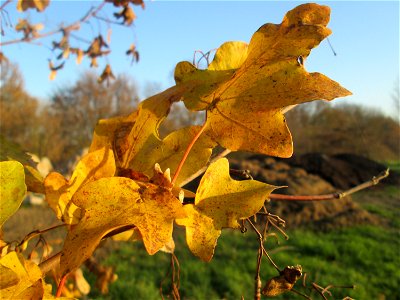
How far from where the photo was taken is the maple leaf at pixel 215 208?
40cm

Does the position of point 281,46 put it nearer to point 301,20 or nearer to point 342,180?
point 301,20

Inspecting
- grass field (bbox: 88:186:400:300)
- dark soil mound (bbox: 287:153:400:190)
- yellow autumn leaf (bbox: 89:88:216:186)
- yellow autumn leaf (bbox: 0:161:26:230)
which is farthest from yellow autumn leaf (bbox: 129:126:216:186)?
dark soil mound (bbox: 287:153:400:190)

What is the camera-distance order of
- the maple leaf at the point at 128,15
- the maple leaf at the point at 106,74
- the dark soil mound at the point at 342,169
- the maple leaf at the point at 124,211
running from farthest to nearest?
the dark soil mound at the point at 342,169
the maple leaf at the point at 106,74
the maple leaf at the point at 128,15
the maple leaf at the point at 124,211

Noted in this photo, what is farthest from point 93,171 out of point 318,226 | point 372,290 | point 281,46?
point 318,226

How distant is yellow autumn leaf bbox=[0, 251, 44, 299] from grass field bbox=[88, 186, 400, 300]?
3.30 meters

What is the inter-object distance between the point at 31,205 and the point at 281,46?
8.42m

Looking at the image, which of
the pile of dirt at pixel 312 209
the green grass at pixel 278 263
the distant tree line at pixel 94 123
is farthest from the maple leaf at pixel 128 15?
the distant tree line at pixel 94 123

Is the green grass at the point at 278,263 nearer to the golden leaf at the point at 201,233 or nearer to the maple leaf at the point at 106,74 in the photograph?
the maple leaf at the point at 106,74

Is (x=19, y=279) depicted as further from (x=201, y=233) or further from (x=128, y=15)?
(x=128, y=15)

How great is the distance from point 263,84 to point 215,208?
132 millimetres

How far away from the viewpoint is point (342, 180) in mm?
8219

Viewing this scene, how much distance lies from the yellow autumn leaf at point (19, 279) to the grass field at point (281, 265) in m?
3.30

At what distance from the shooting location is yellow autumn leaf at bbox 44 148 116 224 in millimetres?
421

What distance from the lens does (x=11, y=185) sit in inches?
14.7
